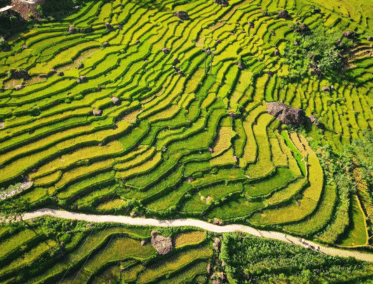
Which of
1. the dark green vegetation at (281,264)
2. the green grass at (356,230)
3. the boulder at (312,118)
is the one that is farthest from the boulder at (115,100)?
the green grass at (356,230)

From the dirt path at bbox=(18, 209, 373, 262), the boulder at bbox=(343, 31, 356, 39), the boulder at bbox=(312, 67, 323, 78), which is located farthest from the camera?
the boulder at bbox=(343, 31, 356, 39)

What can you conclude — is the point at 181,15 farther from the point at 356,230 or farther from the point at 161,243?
the point at 356,230

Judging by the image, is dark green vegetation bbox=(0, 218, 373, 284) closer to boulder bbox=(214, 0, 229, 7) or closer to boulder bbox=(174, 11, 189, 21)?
boulder bbox=(174, 11, 189, 21)

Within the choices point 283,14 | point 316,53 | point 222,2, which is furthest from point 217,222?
point 283,14

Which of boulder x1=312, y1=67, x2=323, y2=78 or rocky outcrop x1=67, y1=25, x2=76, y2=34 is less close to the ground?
rocky outcrop x1=67, y1=25, x2=76, y2=34

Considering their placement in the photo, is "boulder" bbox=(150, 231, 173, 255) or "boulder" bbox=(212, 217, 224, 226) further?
"boulder" bbox=(212, 217, 224, 226)

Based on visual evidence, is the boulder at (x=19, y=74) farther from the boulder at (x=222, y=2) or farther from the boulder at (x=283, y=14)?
the boulder at (x=283, y=14)

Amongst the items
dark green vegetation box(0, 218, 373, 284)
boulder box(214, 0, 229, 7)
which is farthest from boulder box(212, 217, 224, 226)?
boulder box(214, 0, 229, 7)
